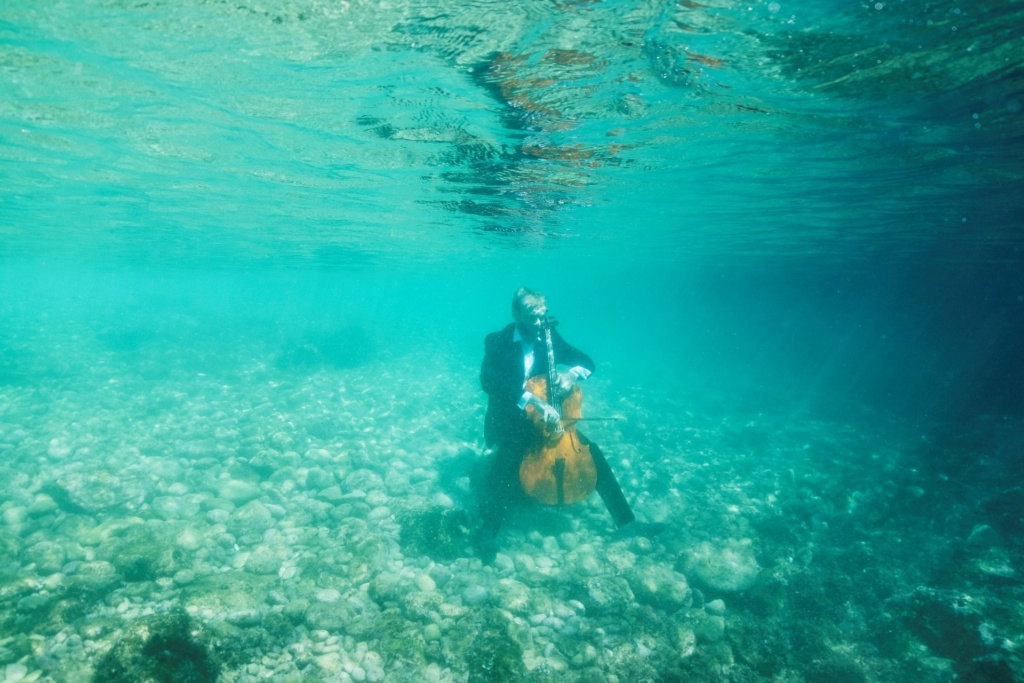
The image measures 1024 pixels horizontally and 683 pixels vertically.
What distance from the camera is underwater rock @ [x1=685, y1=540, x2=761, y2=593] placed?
7.51 metres

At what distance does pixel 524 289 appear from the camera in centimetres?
791

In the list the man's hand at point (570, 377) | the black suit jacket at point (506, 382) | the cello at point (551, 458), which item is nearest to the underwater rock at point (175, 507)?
the black suit jacket at point (506, 382)

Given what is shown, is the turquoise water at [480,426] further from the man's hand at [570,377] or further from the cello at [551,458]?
the man's hand at [570,377]

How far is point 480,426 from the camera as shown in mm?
16469

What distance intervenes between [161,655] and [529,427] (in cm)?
554

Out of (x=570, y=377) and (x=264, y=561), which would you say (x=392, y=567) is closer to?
(x=264, y=561)

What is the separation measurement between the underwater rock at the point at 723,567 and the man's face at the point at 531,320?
203 inches

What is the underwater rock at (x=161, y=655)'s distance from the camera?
4.06 m

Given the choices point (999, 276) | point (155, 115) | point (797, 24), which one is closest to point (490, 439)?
point (797, 24)

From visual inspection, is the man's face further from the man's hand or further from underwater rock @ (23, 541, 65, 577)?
underwater rock @ (23, 541, 65, 577)

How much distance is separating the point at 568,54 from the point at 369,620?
28.0 feet

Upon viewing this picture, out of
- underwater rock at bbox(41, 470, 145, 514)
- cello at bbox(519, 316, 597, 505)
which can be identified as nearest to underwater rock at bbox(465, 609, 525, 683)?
cello at bbox(519, 316, 597, 505)

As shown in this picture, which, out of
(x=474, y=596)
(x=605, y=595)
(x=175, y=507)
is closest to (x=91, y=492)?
(x=175, y=507)

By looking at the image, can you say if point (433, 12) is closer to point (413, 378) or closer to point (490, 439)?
point (490, 439)
